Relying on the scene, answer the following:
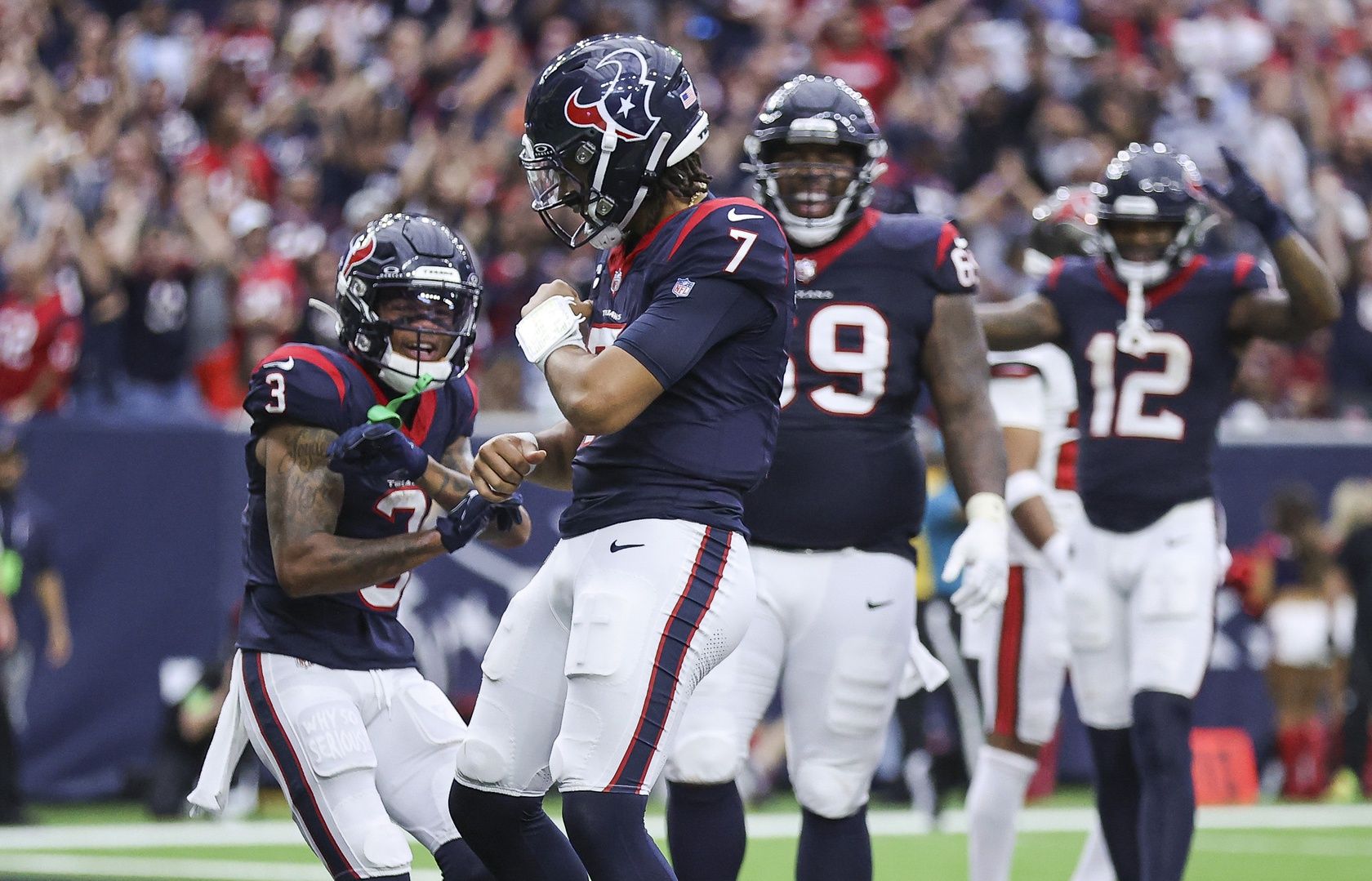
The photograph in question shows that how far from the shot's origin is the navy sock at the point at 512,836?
3.86 m

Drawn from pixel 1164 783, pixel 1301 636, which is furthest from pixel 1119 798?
pixel 1301 636

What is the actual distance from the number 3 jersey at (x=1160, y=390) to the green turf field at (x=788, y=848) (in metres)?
2.05

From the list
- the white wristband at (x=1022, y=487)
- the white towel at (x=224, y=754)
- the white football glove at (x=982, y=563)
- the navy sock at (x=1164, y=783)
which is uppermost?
the white football glove at (x=982, y=563)

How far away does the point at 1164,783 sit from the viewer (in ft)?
16.6

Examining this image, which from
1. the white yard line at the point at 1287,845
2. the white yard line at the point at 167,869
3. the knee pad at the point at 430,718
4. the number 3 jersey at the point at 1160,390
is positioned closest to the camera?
the knee pad at the point at 430,718

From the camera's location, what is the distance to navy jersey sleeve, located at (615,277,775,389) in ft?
11.4

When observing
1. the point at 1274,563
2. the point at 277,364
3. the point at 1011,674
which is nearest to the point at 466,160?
the point at 1274,563

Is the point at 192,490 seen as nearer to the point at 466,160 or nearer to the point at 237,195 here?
the point at 237,195

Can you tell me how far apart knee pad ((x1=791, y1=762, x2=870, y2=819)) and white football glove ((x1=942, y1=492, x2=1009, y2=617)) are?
0.48m

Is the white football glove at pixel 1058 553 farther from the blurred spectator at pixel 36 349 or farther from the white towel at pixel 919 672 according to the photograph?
the blurred spectator at pixel 36 349

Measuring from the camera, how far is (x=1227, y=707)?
33.3 ft

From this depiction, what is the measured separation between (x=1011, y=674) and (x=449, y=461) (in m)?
2.19

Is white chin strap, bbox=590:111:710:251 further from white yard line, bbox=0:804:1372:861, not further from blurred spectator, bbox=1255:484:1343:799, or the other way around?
blurred spectator, bbox=1255:484:1343:799

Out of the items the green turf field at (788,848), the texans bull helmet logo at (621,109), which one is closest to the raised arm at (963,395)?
the texans bull helmet logo at (621,109)
